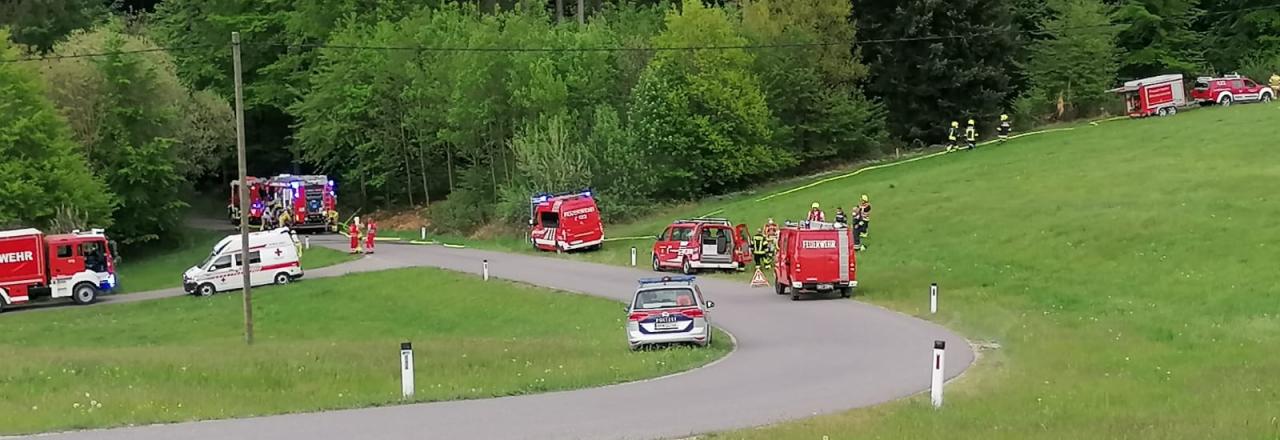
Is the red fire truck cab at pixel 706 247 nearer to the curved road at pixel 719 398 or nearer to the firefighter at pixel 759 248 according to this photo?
the firefighter at pixel 759 248

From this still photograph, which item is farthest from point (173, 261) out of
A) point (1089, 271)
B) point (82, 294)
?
point (1089, 271)

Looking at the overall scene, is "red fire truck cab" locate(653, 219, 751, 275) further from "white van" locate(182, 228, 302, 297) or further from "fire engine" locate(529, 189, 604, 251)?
"white van" locate(182, 228, 302, 297)

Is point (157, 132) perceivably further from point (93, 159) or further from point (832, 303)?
point (832, 303)

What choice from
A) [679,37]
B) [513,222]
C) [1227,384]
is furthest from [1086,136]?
[1227,384]

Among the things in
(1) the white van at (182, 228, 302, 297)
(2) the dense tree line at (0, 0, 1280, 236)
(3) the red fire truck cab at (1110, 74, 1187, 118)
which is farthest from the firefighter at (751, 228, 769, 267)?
(3) the red fire truck cab at (1110, 74, 1187, 118)

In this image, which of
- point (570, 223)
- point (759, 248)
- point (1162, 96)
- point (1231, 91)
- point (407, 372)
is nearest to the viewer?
point (407, 372)

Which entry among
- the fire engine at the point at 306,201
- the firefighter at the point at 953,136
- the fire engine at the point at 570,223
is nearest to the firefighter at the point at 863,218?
the fire engine at the point at 570,223

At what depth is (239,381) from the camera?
Result: 18328 mm

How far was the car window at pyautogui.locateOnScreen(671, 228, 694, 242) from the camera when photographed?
132ft

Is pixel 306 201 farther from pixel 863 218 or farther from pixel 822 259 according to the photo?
pixel 822 259

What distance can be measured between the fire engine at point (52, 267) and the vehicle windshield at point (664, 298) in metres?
28.3

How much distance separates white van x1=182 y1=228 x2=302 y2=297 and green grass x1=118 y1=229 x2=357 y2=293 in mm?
4427

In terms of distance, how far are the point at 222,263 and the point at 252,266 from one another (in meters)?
1.11

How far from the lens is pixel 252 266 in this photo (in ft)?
145
